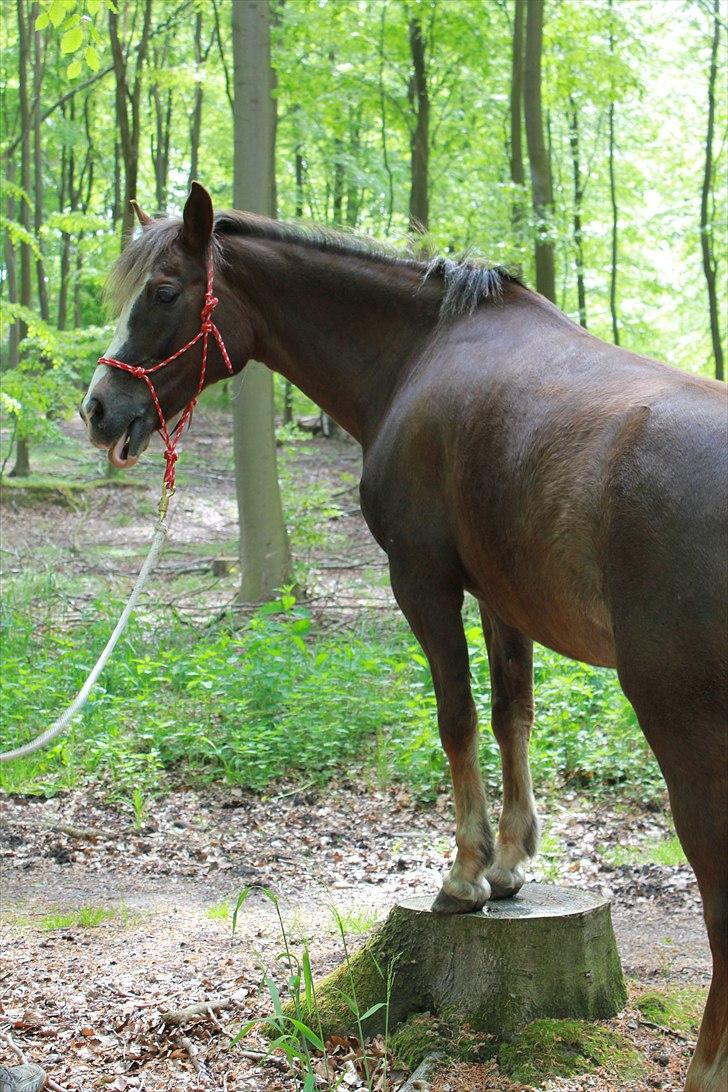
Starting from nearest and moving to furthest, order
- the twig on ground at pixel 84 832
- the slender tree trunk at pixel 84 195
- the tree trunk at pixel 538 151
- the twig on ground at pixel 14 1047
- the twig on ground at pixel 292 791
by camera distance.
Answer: the twig on ground at pixel 14 1047 < the twig on ground at pixel 84 832 < the twig on ground at pixel 292 791 < the tree trunk at pixel 538 151 < the slender tree trunk at pixel 84 195

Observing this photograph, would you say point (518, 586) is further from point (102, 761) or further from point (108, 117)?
point (108, 117)

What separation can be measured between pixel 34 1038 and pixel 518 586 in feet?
8.29

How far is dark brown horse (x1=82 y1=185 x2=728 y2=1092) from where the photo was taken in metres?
2.63

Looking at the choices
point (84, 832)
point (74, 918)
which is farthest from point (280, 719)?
point (74, 918)

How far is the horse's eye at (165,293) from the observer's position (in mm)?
4020

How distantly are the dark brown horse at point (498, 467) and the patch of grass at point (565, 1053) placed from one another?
1.66 ft

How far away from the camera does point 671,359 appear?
2556 centimetres

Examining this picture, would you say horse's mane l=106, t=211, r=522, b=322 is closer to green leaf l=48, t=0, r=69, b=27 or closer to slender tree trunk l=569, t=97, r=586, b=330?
green leaf l=48, t=0, r=69, b=27

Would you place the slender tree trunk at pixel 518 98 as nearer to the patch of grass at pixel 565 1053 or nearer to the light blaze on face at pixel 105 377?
the light blaze on face at pixel 105 377

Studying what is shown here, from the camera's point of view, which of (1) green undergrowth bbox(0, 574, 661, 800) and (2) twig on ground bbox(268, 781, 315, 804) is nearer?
(2) twig on ground bbox(268, 781, 315, 804)

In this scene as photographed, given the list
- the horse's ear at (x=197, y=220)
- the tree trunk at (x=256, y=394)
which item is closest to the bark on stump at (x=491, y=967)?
the horse's ear at (x=197, y=220)

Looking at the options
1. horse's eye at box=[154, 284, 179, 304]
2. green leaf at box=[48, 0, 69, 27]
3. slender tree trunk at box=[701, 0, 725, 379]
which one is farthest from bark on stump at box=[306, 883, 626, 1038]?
slender tree trunk at box=[701, 0, 725, 379]

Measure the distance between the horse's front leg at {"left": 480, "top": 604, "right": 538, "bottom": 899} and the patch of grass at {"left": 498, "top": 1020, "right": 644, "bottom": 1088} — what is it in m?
0.56

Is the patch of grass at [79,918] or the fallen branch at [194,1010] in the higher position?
the fallen branch at [194,1010]
